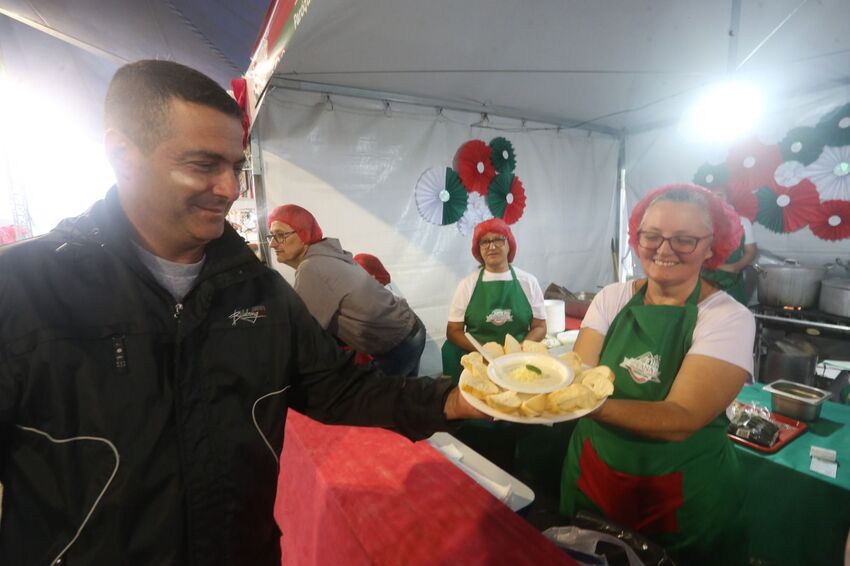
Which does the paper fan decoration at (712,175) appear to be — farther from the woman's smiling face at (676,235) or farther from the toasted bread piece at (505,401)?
the toasted bread piece at (505,401)

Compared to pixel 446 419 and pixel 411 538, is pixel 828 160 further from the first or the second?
pixel 411 538

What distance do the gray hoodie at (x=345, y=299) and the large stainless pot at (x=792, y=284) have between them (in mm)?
4042

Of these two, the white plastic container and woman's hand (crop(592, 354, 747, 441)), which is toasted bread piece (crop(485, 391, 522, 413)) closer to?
woman's hand (crop(592, 354, 747, 441))

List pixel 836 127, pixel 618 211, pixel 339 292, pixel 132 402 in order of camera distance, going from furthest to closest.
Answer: pixel 618 211 < pixel 836 127 < pixel 339 292 < pixel 132 402

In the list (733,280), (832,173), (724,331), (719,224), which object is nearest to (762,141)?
(832,173)

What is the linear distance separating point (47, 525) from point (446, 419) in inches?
40.1

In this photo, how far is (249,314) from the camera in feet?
3.78

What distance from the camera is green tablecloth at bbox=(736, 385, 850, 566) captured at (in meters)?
1.67

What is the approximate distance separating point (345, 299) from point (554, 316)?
233 centimetres

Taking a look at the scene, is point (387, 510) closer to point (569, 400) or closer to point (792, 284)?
point (569, 400)

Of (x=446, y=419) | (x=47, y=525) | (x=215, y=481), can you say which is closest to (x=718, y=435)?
(x=446, y=419)

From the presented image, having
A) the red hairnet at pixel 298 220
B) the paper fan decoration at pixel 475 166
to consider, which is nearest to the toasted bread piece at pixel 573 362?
the red hairnet at pixel 298 220

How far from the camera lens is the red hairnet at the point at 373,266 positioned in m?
3.92

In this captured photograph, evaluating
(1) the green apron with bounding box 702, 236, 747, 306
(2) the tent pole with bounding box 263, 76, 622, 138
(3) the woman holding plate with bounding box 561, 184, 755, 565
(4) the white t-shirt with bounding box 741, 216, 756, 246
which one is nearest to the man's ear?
(3) the woman holding plate with bounding box 561, 184, 755, 565
